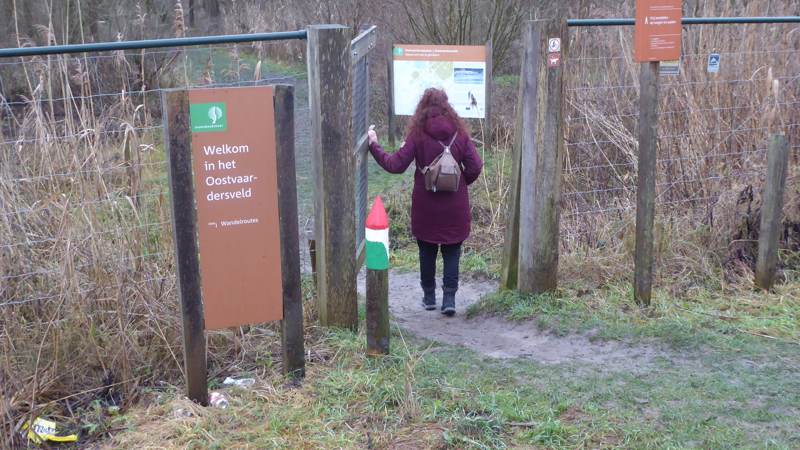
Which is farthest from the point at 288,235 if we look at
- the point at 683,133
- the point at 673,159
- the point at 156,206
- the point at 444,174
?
the point at 683,133

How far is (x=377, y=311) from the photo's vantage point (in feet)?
15.9

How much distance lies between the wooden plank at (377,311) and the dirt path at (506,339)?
785mm

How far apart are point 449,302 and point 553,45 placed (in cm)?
197

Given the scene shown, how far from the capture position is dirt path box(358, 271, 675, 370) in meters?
5.21

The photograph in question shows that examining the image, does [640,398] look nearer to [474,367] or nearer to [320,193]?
[474,367]

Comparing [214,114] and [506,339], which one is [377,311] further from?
[214,114]

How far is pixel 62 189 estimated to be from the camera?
471 cm

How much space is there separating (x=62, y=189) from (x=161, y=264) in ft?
2.20

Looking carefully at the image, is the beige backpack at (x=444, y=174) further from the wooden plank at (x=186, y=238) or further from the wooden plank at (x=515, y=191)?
the wooden plank at (x=186, y=238)

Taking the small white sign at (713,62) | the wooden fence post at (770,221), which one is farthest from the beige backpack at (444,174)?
the small white sign at (713,62)

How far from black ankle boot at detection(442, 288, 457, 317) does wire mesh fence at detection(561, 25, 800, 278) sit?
110 cm

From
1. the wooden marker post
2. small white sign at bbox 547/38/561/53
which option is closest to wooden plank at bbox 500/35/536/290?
small white sign at bbox 547/38/561/53

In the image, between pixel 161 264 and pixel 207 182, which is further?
pixel 161 264

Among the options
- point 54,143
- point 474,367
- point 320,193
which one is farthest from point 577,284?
point 54,143
